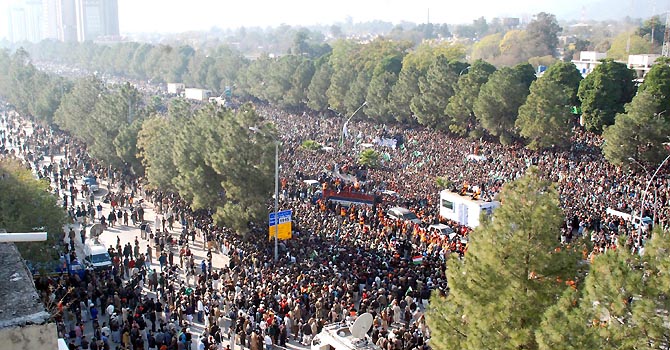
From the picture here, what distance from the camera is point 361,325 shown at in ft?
49.6

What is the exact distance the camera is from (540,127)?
129ft

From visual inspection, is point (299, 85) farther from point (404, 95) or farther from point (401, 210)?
point (401, 210)

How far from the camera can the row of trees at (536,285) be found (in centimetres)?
1049

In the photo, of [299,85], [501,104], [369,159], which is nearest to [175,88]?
[299,85]

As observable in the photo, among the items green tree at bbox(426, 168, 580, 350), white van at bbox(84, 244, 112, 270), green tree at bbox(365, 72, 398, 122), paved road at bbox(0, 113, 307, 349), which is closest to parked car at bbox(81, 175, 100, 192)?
paved road at bbox(0, 113, 307, 349)

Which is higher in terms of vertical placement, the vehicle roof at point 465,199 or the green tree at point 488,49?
the green tree at point 488,49

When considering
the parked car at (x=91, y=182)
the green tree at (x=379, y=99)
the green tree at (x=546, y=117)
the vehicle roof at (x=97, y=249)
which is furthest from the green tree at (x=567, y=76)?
the vehicle roof at (x=97, y=249)

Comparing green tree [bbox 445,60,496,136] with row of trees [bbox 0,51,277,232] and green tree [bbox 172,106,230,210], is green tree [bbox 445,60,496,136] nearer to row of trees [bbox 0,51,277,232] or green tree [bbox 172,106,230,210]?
row of trees [bbox 0,51,277,232]

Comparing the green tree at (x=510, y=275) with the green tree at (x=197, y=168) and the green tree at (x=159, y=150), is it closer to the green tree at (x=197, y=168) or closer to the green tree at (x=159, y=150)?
the green tree at (x=197, y=168)

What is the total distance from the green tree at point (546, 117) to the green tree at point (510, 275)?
28.3 meters

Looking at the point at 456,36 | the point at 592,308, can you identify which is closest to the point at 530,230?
the point at 592,308

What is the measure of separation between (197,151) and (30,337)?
882 inches

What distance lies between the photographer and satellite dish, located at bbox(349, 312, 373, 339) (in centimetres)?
1504

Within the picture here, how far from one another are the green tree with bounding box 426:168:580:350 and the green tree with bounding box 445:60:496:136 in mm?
35246
